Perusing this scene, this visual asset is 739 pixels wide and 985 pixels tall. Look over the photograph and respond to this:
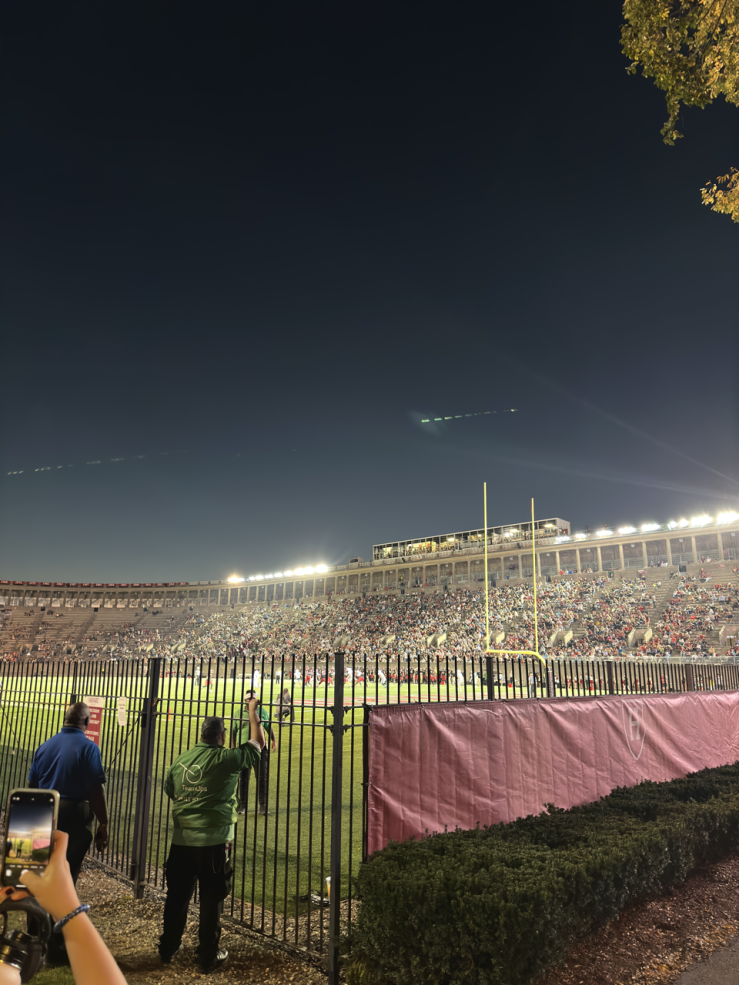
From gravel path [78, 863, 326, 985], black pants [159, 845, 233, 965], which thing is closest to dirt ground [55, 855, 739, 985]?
gravel path [78, 863, 326, 985]

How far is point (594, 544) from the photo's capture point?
7144cm

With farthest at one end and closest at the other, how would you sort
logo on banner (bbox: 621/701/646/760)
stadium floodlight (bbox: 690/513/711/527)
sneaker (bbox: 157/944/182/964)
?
stadium floodlight (bbox: 690/513/711/527) < logo on banner (bbox: 621/701/646/760) < sneaker (bbox: 157/944/182/964)

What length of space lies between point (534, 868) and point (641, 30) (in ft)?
29.9

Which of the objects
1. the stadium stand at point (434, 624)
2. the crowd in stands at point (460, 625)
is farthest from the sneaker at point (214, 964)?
the crowd in stands at point (460, 625)

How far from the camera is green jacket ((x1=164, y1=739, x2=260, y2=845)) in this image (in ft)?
16.4

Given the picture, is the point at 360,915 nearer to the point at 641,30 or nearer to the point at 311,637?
the point at 641,30

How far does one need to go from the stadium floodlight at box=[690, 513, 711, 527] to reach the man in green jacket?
6820cm

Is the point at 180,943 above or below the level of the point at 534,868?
below

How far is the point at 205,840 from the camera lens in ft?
16.3

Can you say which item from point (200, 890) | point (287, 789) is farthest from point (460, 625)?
point (200, 890)

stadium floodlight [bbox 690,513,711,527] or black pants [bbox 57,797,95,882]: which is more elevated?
stadium floodlight [bbox 690,513,711,527]

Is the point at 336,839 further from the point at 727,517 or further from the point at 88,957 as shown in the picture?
the point at 727,517

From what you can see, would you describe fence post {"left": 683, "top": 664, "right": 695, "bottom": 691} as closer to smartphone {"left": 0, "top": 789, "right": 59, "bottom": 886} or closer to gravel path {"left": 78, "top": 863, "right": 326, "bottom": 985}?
gravel path {"left": 78, "top": 863, "right": 326, "bottom": 985}

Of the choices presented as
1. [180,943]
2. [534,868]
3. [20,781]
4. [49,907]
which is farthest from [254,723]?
[20,781]
